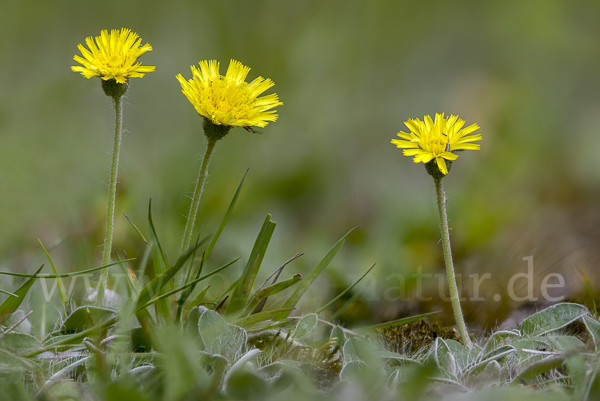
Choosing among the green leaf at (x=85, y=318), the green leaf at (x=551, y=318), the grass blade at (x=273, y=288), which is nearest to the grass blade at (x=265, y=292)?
the grass blade at (x=273, y=288)

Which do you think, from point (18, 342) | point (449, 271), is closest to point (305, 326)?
point (449, 271)

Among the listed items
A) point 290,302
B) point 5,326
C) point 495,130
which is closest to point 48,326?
point 5,326

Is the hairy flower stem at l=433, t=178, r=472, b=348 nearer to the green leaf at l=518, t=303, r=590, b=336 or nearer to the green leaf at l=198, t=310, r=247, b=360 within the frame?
the green leaf at l=518, t=303, r=590, b=336

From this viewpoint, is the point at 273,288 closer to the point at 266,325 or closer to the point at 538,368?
the point at 266,325

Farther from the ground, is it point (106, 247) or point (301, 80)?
point (301, 80)

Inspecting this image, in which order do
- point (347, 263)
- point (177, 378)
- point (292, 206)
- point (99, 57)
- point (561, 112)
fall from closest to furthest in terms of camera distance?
point (177, 378)
point (99, 57)
point (347, 263)
point (292, 206)
point (561, 112)

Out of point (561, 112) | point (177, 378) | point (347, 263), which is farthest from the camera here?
point (561, 112)

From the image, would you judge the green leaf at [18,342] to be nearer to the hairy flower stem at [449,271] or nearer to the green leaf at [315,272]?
the green leaf at [315,272]

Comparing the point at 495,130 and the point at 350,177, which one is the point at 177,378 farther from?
the point at 495,130
